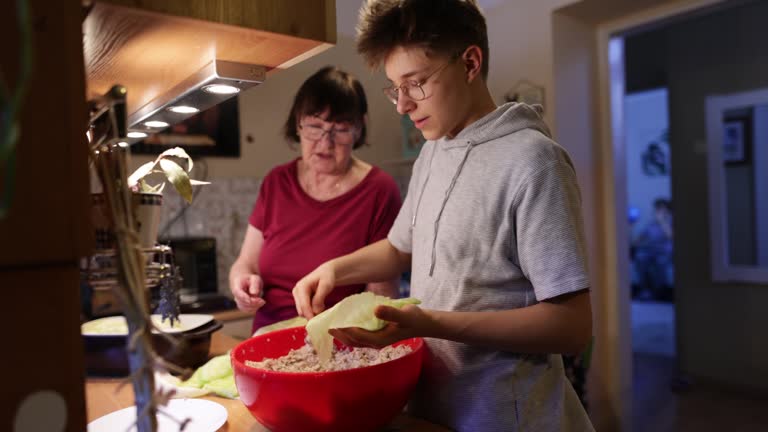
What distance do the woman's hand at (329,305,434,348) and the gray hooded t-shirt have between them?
5.1 inches

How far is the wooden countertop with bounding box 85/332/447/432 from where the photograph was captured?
3.02 ft

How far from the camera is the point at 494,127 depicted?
1.00 m

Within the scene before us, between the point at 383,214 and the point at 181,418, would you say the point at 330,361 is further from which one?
the point at 383,214

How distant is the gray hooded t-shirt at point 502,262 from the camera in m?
0.87

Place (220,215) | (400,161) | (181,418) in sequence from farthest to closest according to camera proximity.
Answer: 1. (400,161)
2. (220,215)
3. (181,418)

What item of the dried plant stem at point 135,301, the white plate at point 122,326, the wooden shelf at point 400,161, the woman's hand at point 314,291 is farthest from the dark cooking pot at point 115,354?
the wooden shelf at point 400,161

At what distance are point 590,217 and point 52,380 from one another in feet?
8.98

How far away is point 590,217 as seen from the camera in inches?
111

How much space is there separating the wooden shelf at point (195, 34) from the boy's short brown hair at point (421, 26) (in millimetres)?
237

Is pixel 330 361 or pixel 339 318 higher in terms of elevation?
pixel 339 318

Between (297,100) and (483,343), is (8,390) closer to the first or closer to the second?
(483,343)

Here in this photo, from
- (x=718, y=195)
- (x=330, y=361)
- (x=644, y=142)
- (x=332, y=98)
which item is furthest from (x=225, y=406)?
(x=644, y=142)

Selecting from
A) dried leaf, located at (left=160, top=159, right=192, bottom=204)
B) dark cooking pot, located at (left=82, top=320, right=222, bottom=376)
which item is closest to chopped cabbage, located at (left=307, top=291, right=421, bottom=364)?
dried leaf, located at (left=160, top=159, right=192, bottom=204)

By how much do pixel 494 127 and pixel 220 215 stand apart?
90.5 inches
